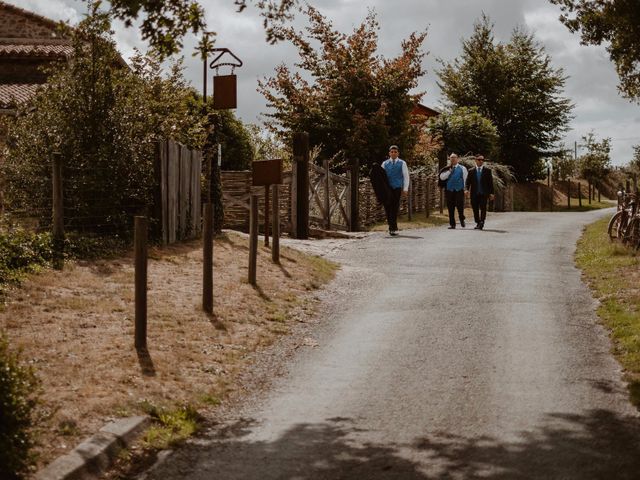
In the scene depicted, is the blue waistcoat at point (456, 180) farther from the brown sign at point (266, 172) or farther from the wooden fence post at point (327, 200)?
the brown sign at point (266, 172)

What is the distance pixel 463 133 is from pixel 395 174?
19.2 m

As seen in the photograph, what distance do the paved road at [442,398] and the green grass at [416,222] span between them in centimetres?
1034

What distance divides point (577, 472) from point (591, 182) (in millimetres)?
64627

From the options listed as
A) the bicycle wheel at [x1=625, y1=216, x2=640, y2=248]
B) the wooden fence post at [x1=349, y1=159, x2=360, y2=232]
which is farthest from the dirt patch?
the wooden fence post at [x1=349, y1=159, x2=360, y2=232]

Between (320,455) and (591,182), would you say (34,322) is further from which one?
(591,182)

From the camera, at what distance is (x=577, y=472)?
5.95m

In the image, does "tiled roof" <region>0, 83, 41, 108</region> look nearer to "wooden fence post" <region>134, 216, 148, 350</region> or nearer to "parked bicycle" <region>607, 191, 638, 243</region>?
"parked bicycle" <region>607, 191, 638, 243</region>

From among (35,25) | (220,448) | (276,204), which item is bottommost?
(220,448)

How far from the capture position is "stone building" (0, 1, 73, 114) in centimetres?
3112

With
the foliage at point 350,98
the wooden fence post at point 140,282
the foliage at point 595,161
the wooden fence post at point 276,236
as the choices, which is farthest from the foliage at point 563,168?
the wooden fence post at point 140,282

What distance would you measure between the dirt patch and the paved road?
67cm

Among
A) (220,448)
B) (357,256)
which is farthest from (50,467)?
(357,256)

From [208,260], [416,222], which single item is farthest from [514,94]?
[208,260]

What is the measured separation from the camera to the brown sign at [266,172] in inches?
593
